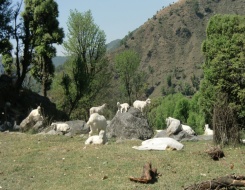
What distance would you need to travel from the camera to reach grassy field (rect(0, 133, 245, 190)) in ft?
33.3

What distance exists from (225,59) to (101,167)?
531 inches

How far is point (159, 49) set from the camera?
140 m

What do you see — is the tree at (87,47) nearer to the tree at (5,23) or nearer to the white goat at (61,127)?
the tree at (5,23)

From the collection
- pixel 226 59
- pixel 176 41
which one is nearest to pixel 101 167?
pixel 226 59

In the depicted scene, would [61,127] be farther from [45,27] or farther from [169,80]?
[169,80]

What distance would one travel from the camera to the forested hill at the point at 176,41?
12594 centimetres

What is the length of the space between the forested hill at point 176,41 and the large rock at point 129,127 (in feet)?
320

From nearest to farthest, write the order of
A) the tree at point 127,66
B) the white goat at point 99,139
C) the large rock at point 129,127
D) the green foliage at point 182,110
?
the white goat at point 99,139, the large rock at point 129,127, the green foliage at point 182,110, the tree at point 127,66

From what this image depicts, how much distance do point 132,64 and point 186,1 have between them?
10726 cm

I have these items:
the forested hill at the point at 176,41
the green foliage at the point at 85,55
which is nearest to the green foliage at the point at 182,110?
the green foliage at the point at 85,55

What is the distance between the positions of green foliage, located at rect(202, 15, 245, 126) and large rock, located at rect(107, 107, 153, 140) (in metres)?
4.13

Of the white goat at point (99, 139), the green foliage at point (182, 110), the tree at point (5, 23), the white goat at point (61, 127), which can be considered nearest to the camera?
the white goat at point (99, 139)

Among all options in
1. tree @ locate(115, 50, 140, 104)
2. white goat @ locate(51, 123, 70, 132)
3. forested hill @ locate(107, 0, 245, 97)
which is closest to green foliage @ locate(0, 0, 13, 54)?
white goat @ locate(51, 123, 70, 132)

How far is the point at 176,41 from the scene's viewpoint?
467 feet
